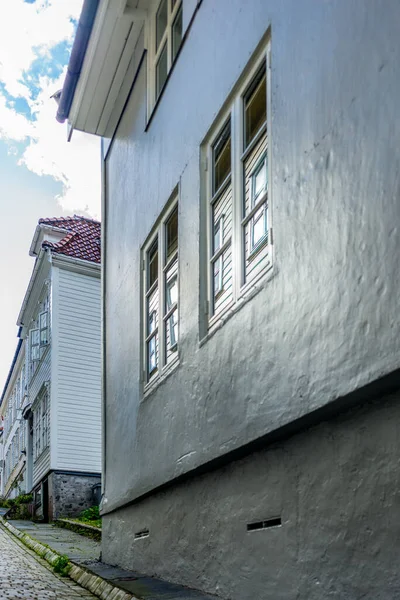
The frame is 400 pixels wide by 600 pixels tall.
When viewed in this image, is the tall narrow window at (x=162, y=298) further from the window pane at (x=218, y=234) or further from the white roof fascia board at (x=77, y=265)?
the white roof fascia board at (x=77, y=265)

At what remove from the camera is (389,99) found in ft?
12.6

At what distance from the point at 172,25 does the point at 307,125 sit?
4.47m

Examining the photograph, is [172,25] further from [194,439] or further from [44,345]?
[44,345]

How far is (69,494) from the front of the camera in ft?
69.2

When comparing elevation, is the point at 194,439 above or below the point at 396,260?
below

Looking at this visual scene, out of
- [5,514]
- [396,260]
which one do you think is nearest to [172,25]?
[396,260]

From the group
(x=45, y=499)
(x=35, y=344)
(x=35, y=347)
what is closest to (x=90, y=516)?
(x=45, y=499)

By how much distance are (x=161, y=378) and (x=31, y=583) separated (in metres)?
2.82

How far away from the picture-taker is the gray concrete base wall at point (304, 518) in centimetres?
388

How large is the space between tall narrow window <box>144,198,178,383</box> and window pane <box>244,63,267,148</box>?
77.6 inches

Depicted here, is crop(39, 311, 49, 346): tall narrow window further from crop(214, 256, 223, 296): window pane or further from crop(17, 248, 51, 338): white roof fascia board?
crop(214, 256, 223, 296): window pane

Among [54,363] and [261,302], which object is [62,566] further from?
[54,363]

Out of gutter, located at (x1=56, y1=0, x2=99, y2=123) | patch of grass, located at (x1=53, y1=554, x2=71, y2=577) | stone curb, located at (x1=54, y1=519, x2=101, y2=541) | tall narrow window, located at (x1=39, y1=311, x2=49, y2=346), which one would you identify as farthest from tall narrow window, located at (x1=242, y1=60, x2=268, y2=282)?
tall narrow window, located at (x1=39, y1=311, x2=49, y2=346)

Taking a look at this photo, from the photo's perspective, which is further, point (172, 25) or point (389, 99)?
point (172, 25)
